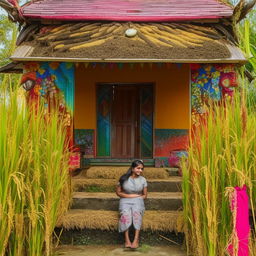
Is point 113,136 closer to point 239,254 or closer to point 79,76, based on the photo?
point 79,76

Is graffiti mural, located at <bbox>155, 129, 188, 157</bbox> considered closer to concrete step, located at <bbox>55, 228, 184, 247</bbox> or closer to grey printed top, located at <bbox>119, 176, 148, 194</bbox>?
grey printed top, located at <bbox>119, 176, 148, 194</bbox>

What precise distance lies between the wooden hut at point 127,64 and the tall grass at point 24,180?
2412 millimetres

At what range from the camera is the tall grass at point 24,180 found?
367 cm

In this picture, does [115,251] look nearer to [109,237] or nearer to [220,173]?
[109,237]

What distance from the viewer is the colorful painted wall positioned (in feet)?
27.7

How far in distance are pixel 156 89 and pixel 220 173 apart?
15.8ft

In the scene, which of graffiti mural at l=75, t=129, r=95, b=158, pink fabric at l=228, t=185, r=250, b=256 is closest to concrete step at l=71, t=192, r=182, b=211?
pink fabric at l=228, t=185, r=250, b=256

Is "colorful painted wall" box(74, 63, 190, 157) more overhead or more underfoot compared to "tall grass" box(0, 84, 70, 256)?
more overhead

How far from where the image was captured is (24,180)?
12.8ft

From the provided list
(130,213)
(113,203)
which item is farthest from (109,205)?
(130,213)

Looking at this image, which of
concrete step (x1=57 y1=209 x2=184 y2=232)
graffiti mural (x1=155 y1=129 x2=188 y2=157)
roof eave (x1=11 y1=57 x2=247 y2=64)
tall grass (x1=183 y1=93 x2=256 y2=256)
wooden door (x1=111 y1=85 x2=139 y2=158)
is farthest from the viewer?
wooden door (x1=111 y1=85 x2=139 y2=158)

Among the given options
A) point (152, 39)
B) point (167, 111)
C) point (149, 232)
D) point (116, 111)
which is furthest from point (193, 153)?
point (116, 111)

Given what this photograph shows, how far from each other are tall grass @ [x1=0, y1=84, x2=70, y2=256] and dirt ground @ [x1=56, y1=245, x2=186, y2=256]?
27.5 inches

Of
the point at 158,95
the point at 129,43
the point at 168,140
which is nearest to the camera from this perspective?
the point at 129,43
